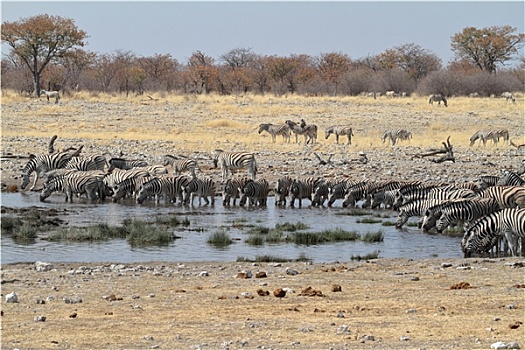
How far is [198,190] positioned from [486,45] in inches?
2010

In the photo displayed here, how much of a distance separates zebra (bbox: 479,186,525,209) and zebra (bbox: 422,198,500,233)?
0.12 meters

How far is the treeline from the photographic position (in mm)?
50344

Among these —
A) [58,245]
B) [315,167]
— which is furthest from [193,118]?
[58,245]

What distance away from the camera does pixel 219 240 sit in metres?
13.1

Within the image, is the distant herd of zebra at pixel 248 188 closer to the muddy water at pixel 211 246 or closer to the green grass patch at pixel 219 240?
the muddy water at pixel 211 246

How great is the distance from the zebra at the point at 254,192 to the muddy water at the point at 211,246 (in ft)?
1.70

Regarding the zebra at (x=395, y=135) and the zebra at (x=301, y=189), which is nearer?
the zebra at (x=301, y=189)

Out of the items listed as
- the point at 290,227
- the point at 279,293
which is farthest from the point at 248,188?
the point at 279,293

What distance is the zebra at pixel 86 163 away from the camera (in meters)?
21.3

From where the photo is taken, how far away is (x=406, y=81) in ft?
178

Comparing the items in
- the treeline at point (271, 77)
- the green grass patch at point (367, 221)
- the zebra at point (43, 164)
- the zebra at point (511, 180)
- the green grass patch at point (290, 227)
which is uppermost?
the treeline at point (271, 77)

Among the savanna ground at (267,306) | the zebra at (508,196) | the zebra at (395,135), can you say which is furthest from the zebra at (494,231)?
the zebra at (395,135)

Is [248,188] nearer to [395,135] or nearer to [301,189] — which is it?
[301,189]

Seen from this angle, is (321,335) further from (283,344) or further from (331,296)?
(331,296)
